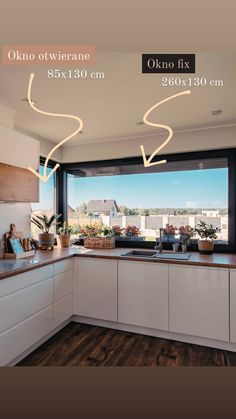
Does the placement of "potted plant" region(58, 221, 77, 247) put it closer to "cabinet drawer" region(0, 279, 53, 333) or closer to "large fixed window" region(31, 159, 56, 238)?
"large fixed window" region(31, 159, 56, 238)

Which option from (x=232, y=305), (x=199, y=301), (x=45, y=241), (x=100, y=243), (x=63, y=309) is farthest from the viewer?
(x=100, y=243)

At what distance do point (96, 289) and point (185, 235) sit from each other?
4.09ft

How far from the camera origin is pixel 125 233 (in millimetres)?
3541

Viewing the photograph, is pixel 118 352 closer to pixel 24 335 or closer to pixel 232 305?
pixel 24 335

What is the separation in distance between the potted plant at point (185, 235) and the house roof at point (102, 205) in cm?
104

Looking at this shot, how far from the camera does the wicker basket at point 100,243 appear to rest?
11.0ft

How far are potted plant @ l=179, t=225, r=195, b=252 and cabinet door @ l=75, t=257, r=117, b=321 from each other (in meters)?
0.89

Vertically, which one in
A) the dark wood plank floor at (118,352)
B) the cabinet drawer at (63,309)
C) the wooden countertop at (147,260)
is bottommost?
the dark wood plank floor at (118,352)

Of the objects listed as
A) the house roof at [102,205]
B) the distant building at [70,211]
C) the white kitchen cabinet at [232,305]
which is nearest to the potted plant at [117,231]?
the house roof at [102,205]

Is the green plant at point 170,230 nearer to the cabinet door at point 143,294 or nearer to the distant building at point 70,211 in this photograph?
the cabinet door at point 143,294

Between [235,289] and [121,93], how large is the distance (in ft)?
6.76

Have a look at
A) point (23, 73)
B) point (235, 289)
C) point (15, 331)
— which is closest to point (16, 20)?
point (23, 73)

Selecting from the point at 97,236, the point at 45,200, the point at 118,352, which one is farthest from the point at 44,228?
the point at 118,352

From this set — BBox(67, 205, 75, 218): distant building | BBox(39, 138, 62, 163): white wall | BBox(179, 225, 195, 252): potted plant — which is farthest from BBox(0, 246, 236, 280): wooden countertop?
BBox(39, 138, 62, 163): white wall
